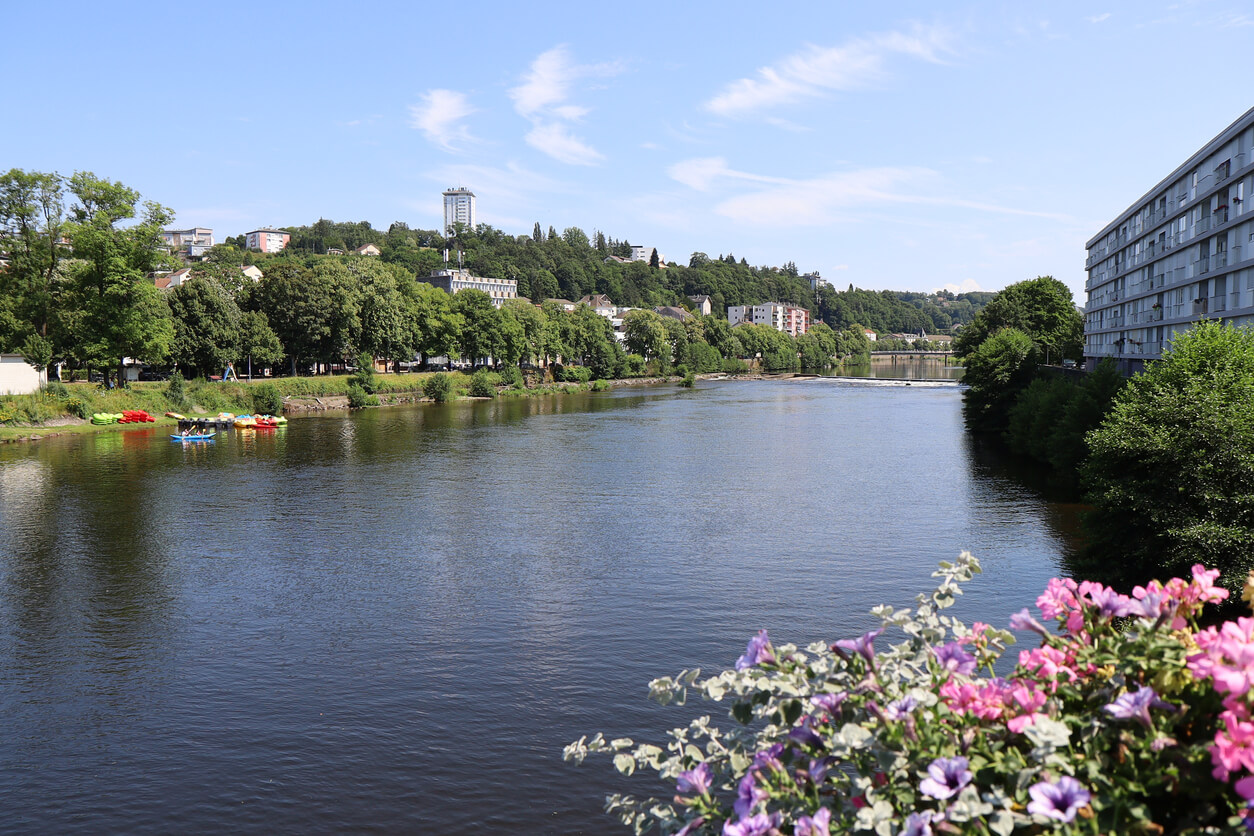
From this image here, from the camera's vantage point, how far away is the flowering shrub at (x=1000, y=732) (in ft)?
13.5

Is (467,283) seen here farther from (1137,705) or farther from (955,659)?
(1137,705)

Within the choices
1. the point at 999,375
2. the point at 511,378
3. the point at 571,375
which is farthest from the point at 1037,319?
the point at 511,378

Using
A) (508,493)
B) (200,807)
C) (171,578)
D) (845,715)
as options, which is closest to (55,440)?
(508,493)

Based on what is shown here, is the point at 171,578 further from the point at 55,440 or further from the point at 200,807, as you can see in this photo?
the point at 55,440

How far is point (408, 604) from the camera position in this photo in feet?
75.7

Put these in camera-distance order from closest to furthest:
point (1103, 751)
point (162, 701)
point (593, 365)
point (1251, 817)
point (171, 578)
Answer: point (1251, 817)
point (1103, 751)
point (162, 701)
point (171, 578)
point (593, 365)

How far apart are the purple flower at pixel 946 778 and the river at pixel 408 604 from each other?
957 cm

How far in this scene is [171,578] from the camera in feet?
83.1

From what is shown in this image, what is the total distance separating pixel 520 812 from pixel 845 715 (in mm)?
9681

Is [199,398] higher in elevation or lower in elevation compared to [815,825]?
higher

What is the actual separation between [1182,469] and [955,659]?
19039 mm

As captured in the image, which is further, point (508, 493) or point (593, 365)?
point (593, 365)

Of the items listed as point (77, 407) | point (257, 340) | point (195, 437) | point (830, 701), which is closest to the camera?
point (830, 701)

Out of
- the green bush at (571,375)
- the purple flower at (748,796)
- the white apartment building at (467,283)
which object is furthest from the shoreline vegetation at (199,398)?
the white apartment building at (467,283)
